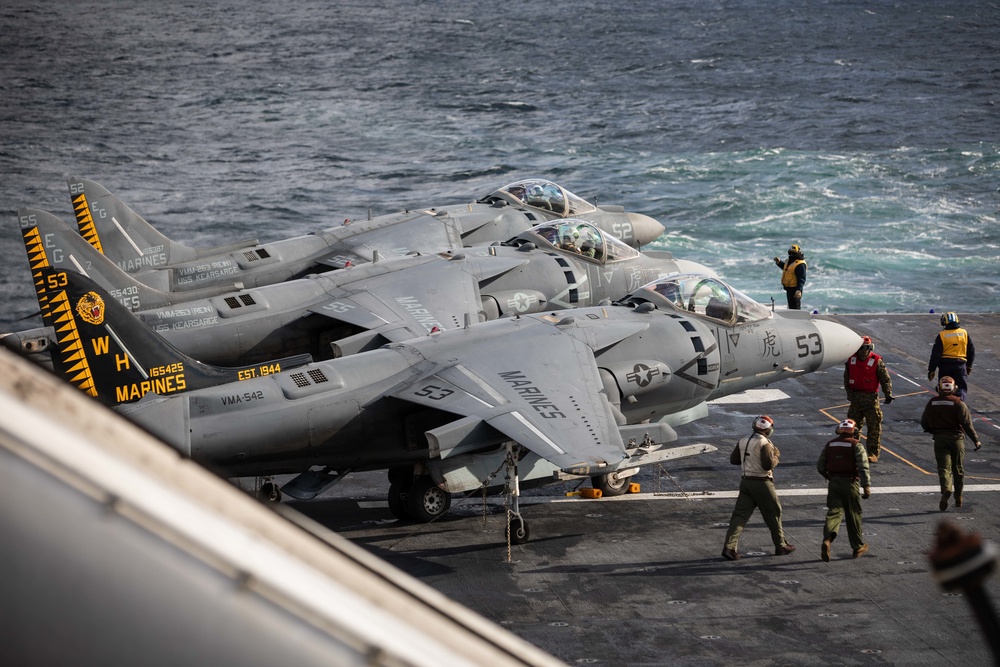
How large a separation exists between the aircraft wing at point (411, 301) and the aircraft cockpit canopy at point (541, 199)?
591cm

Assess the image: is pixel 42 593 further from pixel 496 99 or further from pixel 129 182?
pixel 496 99

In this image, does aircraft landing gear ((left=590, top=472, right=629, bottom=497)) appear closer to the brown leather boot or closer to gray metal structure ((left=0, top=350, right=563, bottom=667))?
the brown leather boot

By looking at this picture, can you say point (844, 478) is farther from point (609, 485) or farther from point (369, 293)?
point (369, 293)

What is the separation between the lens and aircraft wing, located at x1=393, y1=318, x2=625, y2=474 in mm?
15211

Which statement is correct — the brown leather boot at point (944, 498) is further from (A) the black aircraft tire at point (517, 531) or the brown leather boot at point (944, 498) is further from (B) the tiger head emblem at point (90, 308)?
(B) the tiger head emblem at point (90, 308)

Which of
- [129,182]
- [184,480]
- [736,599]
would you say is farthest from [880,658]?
[129,182]

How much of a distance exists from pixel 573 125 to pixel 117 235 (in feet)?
183

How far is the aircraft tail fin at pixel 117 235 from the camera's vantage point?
81.6ft

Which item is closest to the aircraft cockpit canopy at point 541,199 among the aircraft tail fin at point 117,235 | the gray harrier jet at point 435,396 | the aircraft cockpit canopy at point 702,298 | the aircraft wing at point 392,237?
the aircraft wing at point 392,237

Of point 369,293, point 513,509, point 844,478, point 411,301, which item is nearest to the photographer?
point 844,478

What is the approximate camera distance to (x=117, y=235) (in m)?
25.0

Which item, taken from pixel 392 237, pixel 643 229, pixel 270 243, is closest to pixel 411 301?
pixel 392 237

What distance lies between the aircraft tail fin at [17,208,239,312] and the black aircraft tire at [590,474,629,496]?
9.31 meters

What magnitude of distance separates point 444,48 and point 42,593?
360 feet
